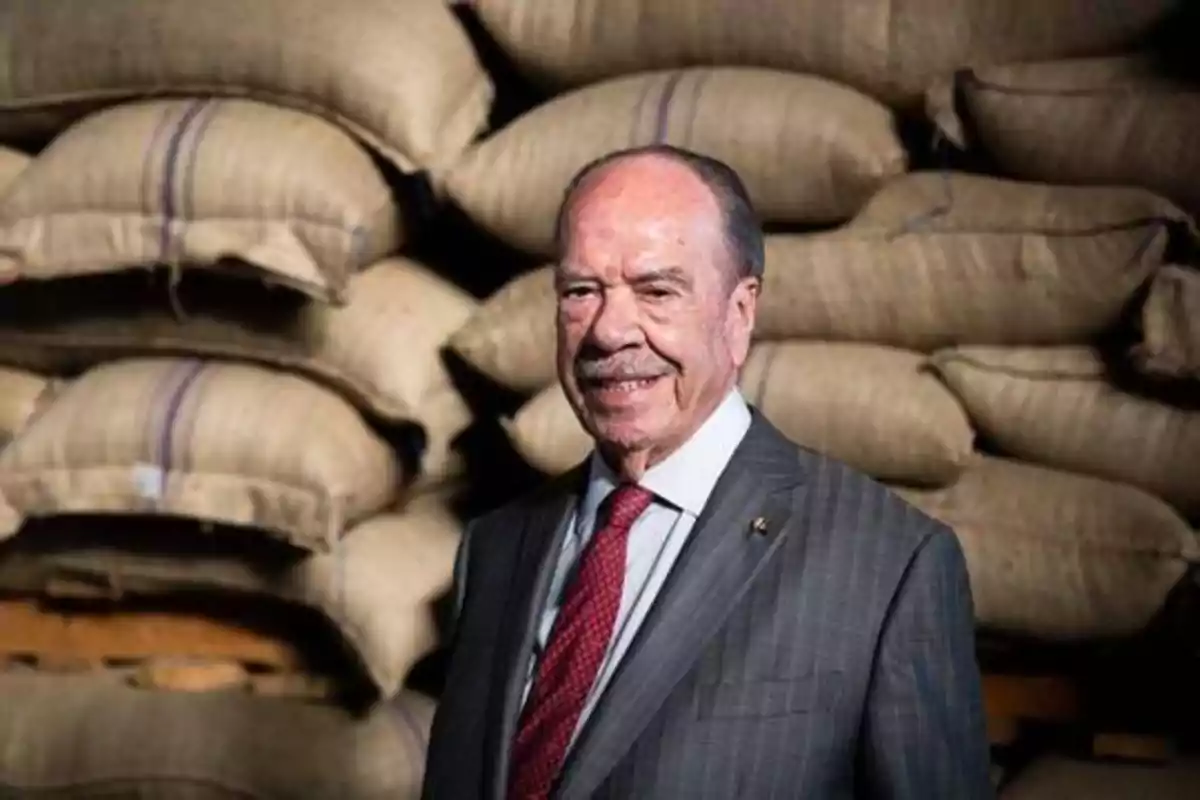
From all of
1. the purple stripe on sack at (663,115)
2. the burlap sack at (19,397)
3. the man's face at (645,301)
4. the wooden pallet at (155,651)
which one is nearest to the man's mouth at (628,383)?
the man's face at (645,301)

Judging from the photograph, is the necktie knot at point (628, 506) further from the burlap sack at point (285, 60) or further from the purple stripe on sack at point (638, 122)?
the burlap sack at point (285, 60)

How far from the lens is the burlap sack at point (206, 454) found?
1.75 m

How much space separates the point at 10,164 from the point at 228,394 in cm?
44

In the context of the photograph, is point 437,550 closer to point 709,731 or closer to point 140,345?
point 140,345

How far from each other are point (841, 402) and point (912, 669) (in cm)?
53

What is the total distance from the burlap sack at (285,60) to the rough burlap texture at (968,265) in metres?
0.41

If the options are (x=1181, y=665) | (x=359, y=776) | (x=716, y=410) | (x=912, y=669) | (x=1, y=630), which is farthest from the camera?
(x=1, y=630)

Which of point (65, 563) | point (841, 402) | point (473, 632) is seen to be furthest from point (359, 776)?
point (841, 402)

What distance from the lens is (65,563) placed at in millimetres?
1869

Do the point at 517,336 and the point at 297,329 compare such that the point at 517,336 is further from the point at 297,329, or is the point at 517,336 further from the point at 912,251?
the point at 912,251

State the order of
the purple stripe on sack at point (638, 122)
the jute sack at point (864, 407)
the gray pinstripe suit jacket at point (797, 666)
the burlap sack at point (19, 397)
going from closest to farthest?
the gray pinstripe suit jacket at point (797, 666)
the jute sack at point (864, 407)
the purple stripe on sack at point (638, 122)
the burlap sack at point (19, 397)

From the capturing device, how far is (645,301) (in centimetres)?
118

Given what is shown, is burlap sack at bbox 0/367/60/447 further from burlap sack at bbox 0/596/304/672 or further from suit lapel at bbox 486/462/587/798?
suit lapel at bbox 486/462/587/798

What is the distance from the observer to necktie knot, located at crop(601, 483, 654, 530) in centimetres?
121
